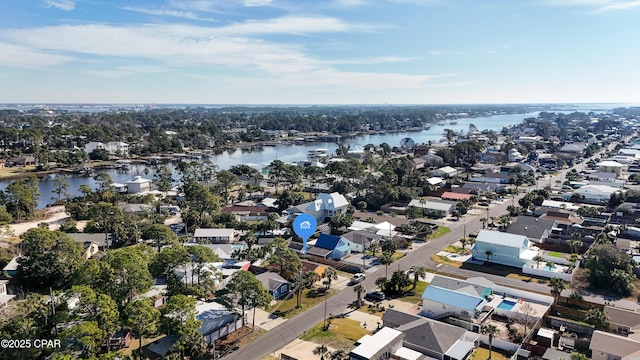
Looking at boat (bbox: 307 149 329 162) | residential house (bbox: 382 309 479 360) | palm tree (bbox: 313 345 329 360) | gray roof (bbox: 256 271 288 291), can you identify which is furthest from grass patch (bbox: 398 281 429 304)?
boat (bbox: 307 149 329 162)

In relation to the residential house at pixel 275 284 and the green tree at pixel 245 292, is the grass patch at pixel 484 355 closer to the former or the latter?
the green tree at pixel 245 292

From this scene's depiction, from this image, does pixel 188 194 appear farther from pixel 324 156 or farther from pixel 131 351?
pixel 324 156

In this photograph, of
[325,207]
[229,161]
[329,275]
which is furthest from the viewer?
[229,161]

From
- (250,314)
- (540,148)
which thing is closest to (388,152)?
(540,148)

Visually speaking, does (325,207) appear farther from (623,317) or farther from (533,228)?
(623,317)

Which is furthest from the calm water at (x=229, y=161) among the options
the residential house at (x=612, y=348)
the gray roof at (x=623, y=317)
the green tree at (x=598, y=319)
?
the gray roof at (x=623, y=317)

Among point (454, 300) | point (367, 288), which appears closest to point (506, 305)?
point (454, 300)

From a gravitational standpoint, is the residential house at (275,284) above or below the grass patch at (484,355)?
above
